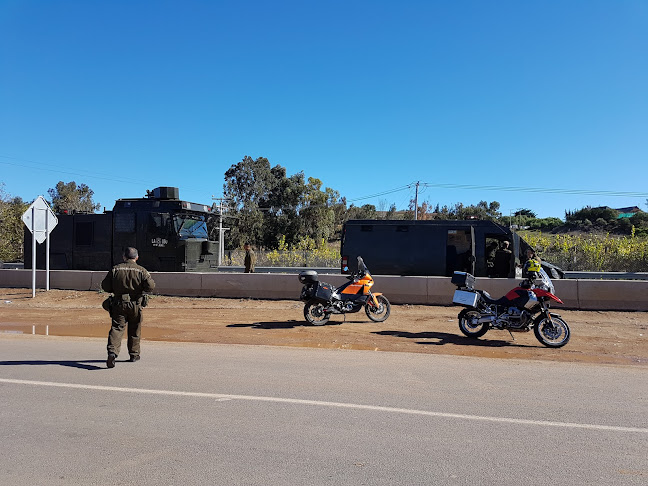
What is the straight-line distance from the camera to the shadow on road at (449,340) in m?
9.85

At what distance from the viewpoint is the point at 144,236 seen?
15961 mm

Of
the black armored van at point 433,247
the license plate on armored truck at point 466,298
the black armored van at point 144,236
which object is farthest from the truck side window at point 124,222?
the license plate on armored truck at point 466,298

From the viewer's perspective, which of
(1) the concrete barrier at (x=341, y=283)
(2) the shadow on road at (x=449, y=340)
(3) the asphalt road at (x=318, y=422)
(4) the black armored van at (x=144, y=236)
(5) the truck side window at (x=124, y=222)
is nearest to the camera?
(3) the asphalt road at (x=318, y=422)

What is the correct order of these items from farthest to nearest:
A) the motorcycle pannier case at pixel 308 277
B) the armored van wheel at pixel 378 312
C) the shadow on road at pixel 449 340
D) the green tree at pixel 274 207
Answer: the green tree at pixel 274 207 < the armored van wheel at pixel 378 312 < the motorcycle pannier case at pixel 308 277 < the shadow on road at pixel 449 340

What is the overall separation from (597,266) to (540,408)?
23.7 m

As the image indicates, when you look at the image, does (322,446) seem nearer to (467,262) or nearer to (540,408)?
(540,408)

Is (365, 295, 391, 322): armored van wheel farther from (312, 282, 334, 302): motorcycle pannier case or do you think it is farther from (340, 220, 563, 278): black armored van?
(340, 220, 563, 278): black armored van

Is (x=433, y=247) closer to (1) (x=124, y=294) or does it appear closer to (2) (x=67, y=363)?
(1) (x=124, y=294)

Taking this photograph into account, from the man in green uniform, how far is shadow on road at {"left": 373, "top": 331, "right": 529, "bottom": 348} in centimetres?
510

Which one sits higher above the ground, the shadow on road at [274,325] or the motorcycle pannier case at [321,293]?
the motorcycle pannier case at [321,293]

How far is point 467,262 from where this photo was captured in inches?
595

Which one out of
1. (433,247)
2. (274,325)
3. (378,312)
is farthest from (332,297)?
(433,247)

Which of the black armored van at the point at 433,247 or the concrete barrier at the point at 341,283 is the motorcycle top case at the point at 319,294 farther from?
the black armored van at the point at 433,247

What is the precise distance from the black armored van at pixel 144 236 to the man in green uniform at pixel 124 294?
8.37 metres
